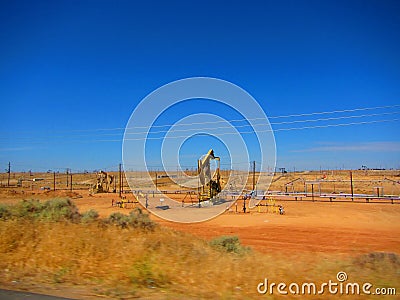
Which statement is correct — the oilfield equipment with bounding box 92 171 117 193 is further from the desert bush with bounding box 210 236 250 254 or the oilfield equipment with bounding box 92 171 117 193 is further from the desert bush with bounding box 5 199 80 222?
the desert bush with bounding box 210 236 250 254

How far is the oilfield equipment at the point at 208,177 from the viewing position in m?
33.9

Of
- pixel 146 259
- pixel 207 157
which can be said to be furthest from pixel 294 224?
pixel 146 259

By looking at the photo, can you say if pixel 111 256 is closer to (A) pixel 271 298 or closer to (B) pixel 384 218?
(A) pixel 271 298

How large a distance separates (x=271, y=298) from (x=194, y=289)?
4.62 ft

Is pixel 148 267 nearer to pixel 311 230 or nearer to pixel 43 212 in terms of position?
pixel 43 212

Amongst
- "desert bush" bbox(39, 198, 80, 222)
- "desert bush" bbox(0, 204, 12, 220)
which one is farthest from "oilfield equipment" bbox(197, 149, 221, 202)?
"desert bush" bbox(0, 204, 12, 220)

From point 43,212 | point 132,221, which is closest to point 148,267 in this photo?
point 132,221

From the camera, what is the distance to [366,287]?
6055 millimetres

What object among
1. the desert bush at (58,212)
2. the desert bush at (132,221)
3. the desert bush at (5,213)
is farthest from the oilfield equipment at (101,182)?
the desert bush at (132,221)

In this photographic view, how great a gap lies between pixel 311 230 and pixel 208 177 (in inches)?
624

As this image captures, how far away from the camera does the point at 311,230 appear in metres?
20.6

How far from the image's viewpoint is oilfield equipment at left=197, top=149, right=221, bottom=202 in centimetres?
3391

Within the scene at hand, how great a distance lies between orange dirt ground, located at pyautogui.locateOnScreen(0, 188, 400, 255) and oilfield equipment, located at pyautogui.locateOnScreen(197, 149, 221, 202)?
536 cm

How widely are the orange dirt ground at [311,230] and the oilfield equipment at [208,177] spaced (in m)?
5.36
